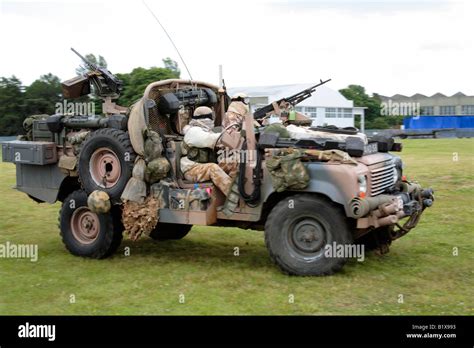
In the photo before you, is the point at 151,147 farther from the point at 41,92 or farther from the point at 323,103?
the point at 323,103

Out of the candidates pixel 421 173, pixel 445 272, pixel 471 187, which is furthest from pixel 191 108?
pixel 421 173

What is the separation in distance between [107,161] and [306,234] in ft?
9.25

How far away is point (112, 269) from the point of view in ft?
27.2

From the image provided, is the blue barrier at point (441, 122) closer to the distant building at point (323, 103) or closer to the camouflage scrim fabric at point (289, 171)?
the distant building at point (323, 103)

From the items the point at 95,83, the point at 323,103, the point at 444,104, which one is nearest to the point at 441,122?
the point at 323,103

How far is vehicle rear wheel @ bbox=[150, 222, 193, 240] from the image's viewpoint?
32.6 ft

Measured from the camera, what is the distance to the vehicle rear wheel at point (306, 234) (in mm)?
7344

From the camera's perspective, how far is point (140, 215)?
323 inches

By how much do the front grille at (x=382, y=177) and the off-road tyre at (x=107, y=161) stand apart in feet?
9.75

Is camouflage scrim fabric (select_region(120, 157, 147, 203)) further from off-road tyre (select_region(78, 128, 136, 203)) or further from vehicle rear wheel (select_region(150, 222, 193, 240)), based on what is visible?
vehicle rear wheel (select_region(150, 222, 193, 240))

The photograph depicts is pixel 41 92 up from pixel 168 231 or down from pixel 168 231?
up

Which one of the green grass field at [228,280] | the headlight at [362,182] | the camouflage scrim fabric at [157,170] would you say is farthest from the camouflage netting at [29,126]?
the headlight at [362,182]

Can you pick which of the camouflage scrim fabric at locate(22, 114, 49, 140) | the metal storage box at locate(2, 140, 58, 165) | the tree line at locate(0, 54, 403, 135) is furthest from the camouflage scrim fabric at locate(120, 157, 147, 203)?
the tree line at locate(0, 54, 403, 135)

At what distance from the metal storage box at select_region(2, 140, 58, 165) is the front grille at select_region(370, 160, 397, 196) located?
4445 millimetres
